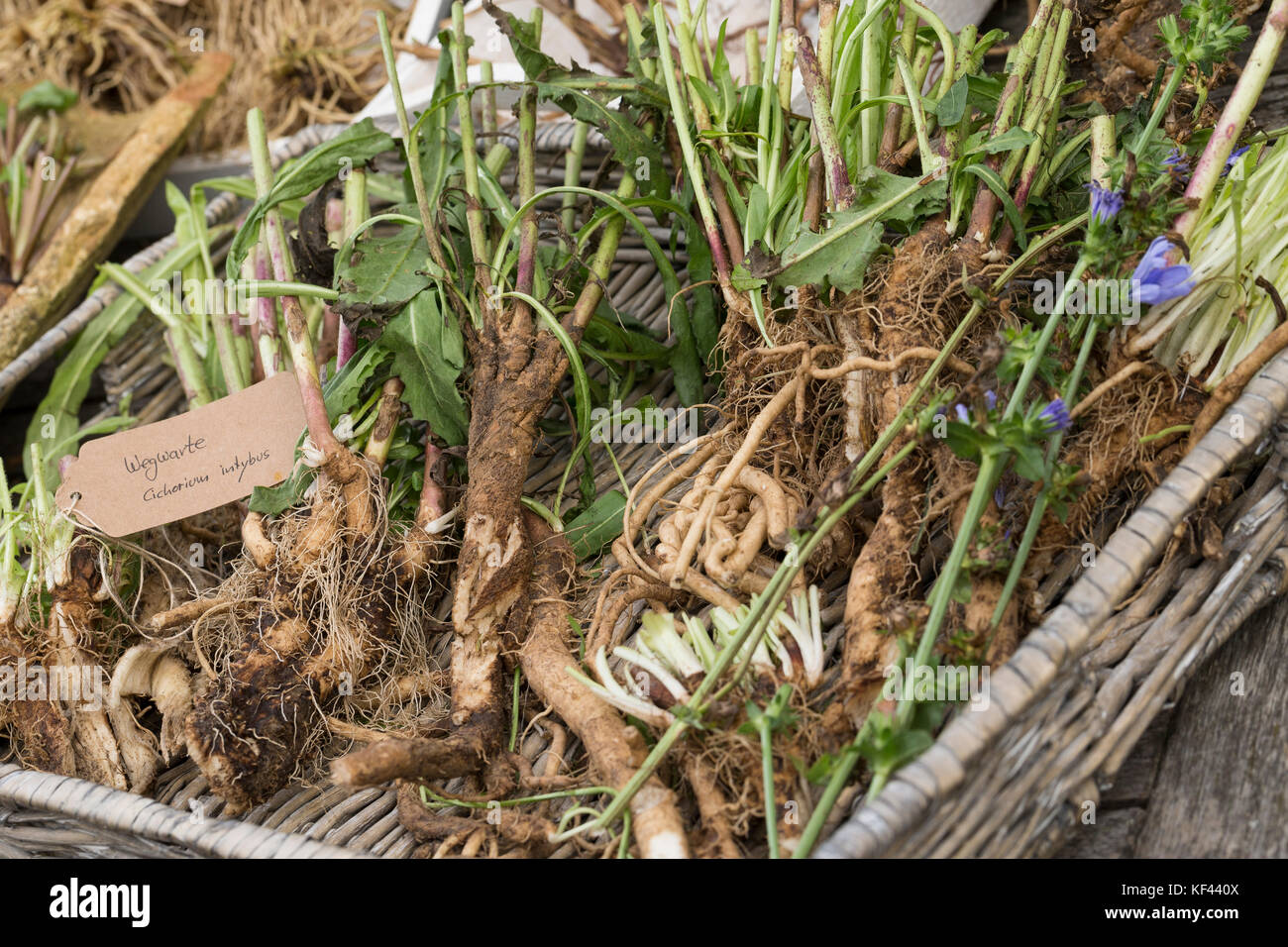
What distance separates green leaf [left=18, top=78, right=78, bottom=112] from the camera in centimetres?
221

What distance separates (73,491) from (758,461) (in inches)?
35.1

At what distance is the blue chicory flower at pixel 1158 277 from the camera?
3.16ft

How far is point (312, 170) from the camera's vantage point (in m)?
1.45

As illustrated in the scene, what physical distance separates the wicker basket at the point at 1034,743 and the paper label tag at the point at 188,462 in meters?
0.34

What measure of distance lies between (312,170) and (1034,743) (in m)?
1.19

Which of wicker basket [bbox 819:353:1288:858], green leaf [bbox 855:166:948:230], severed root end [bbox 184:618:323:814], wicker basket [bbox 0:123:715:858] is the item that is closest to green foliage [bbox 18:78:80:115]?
wicker basket [bbox 0:123:715:858]

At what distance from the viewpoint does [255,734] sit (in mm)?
1132

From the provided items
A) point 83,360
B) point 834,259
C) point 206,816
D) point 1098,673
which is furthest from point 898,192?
point 83,360

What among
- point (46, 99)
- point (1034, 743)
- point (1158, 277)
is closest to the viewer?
point (1034, 743)

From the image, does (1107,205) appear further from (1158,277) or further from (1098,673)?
(1098,673)

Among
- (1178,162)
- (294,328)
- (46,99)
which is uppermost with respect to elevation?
(46,99)

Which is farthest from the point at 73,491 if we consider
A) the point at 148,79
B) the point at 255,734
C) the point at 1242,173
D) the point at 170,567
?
the point at 148,79

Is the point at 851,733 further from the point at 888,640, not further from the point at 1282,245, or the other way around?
the point at 1282,245

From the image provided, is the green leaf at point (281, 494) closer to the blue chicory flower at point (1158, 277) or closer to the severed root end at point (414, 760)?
the severed root end at point (414, 760)
